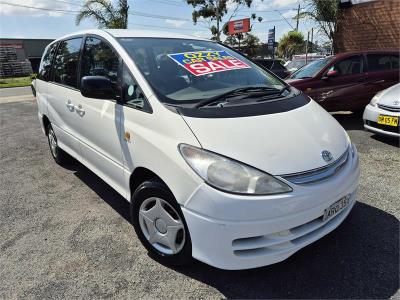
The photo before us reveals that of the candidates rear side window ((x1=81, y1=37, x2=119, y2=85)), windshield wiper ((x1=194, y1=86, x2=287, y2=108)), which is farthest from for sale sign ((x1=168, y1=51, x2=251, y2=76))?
rear side window ((x1=81, y1=37, x2=119, y2=85))

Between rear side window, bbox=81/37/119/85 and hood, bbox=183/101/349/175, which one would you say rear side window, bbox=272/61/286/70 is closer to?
rear side window, bbox=81/37/119/85

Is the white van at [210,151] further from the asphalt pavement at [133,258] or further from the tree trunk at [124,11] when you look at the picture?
the tree trunk at [124,11]

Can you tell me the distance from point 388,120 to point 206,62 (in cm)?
330

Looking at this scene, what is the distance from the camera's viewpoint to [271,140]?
2314mm

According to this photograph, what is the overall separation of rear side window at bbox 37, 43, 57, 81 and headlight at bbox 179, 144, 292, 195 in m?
3.41

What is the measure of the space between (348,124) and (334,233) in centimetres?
447

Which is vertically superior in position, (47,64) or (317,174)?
(47,64)

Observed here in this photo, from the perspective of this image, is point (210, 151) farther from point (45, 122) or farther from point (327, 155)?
point (45, 122)

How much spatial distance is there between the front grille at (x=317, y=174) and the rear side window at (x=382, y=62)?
5.50m

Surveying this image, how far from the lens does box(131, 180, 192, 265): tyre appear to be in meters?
2.38

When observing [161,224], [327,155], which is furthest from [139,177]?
[327,155]

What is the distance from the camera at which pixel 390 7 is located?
13.5 metres

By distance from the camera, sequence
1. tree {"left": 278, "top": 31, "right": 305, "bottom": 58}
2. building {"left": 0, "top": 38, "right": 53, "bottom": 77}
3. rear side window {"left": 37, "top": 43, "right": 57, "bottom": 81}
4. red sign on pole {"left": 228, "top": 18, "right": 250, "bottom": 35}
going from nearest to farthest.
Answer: rear side window {"left": 37, "top": 43, "right": 57, "bottom": 81} < red sign on pole {"left": 228, "top": 18, "right": 250, "bottom": 35} < tree {"left": 278, "top": 31, "right": 305, "bottom": 58} < building {"left": 0, "top": 38, "right": 53, "bottom": 77}

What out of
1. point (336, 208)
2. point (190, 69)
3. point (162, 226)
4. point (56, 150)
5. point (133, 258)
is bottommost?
point (133, 258)
